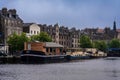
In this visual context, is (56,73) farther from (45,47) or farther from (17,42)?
(17,42)

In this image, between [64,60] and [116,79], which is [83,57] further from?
[116,79]

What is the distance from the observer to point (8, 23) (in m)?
158

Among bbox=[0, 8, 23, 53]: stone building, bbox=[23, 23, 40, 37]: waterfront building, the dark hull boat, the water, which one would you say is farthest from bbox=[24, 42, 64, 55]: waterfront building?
bbox=[23, 23, 40, 37]: waterfront building

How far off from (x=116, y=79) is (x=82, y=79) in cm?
498

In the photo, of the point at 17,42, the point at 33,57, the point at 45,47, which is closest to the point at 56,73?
the point at 33,57

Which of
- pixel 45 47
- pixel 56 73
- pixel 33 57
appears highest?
pixel 45 47

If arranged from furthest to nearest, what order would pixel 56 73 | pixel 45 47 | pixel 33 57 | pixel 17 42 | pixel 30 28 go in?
pixel 30 28 < pixel 17 42 < pixel 45 47 < pixel 33 57 < pixel 56 73

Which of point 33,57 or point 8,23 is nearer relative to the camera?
point 33,57

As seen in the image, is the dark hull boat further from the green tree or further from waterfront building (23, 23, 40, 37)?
waterfront building (23, 23, 40, 37)

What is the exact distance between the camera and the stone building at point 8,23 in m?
155

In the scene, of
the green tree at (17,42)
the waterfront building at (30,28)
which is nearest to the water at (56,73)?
the green tree at (17,42)

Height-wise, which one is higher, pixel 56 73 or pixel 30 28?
pixel 30 28

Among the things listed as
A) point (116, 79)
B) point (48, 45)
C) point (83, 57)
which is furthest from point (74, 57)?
point (116, 79)

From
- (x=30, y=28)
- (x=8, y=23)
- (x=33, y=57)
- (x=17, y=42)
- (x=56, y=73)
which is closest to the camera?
(x=56, y=73)
